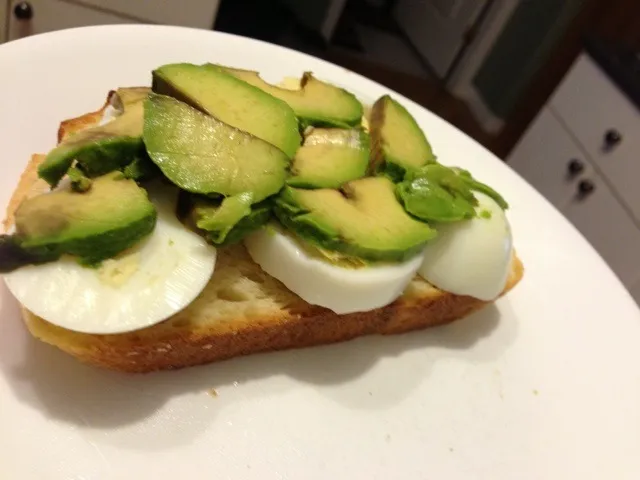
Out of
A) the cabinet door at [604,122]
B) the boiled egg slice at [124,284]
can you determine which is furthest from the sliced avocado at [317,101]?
the cabinet door at [604,122]

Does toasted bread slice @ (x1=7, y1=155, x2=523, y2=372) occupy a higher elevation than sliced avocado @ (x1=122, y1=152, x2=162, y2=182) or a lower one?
lower

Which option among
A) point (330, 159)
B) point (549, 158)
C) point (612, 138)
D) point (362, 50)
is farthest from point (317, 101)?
point (362, 50)

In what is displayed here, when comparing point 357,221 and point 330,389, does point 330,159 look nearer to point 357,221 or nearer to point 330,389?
point 357,221

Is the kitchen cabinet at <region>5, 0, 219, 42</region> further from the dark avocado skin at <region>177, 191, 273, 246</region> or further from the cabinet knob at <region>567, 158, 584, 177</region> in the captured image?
the cabinet knob at <region>567, 158, 584, 177</region>

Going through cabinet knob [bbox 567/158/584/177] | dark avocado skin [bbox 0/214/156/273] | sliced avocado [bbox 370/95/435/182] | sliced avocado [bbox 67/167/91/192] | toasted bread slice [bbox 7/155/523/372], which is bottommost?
cabinet knob [bbox 567/158/584/177]

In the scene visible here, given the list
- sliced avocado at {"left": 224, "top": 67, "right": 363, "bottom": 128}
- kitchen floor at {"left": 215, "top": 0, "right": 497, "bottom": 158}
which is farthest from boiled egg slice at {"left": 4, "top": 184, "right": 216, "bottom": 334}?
kitchen floor at {"left": 215, "top": 0, "right": 497, "bottom": 158}

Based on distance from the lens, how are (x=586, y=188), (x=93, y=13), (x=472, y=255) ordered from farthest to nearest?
(x=586, y=188) < (x=93, y=13) < (x=472, y=255)

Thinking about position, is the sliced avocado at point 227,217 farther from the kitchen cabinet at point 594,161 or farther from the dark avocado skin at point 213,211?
the kitchen cabinet at point 594,161

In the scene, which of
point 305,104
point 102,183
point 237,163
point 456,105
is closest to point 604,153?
point 456,105
